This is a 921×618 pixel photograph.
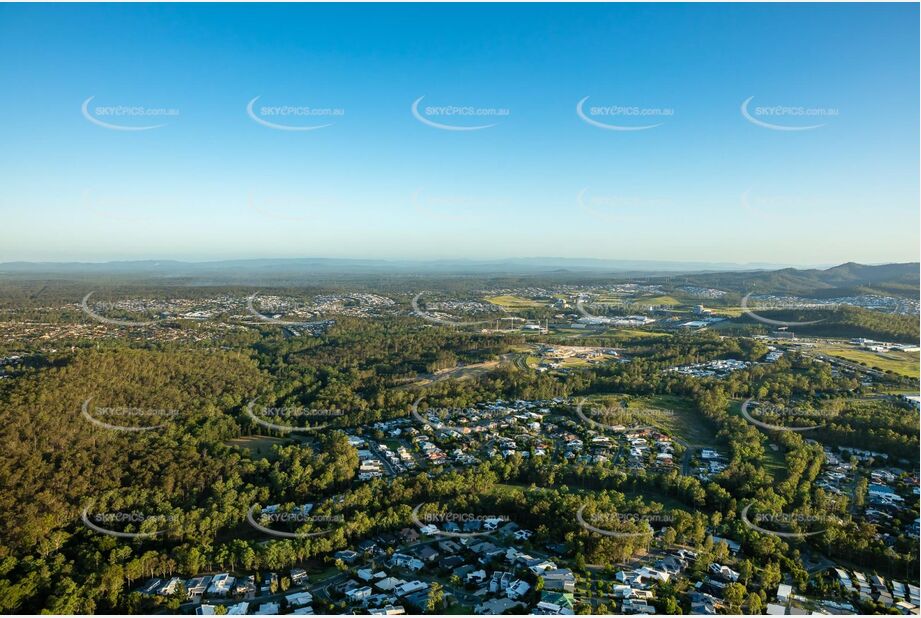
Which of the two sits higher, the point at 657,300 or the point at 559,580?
the point at 657,300

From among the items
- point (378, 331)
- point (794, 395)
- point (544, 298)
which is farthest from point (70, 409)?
point (544, 298)

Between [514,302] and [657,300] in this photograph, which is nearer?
[514,302]

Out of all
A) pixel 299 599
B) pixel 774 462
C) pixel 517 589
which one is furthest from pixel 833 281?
pixel 299 599

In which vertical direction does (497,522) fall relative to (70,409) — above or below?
below

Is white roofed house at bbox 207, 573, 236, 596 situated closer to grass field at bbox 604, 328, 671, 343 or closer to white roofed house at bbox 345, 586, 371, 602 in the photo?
white roofed house at bbox 345, 586, 371, 602

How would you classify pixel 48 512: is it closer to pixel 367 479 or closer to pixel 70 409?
pixel 70 409

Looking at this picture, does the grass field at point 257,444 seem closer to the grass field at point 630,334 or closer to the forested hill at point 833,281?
the grass field at point 630,334

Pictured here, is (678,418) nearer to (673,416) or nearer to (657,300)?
(673,416)
